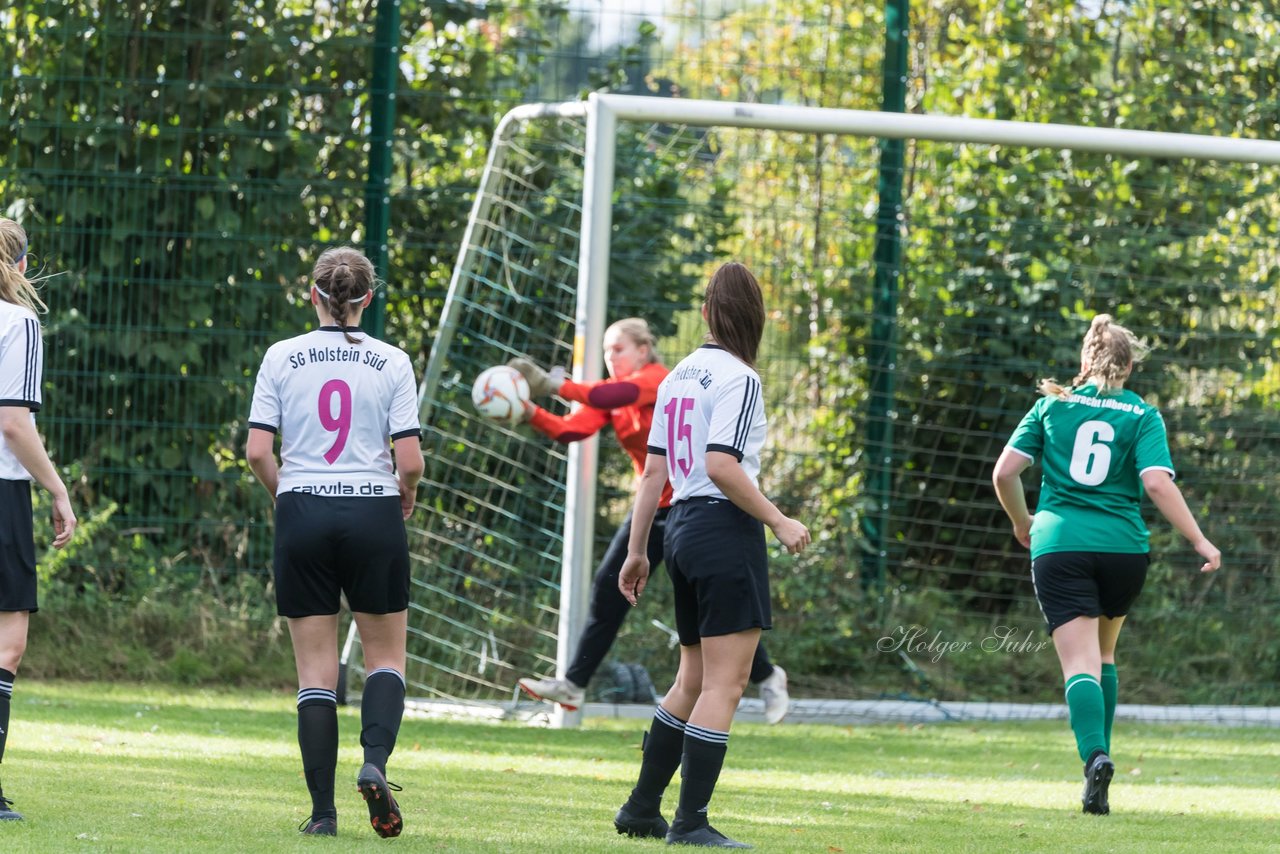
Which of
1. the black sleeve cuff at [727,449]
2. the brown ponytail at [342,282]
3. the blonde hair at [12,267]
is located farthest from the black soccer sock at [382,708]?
the blonde hair at [12,267]

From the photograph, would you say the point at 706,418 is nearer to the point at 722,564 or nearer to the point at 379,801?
the point at 722,564

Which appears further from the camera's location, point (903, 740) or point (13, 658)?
point (903, 740)

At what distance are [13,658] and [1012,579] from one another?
6216mm

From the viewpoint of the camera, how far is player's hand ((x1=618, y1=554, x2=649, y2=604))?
14.7 ft

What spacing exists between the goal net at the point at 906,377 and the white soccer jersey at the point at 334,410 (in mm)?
3761

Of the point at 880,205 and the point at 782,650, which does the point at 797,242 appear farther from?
the point at 782,650

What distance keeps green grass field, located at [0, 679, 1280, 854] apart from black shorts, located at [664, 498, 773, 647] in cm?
68

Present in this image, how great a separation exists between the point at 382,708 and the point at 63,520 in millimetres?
1078

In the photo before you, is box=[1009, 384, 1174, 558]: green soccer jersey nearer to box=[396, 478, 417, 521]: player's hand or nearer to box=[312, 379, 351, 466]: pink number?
box=[396, 478, 417, 521]: player's hand

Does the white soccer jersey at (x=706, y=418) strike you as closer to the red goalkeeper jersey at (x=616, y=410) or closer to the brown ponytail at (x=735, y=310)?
the brown ponytail at (x=735, y=310)

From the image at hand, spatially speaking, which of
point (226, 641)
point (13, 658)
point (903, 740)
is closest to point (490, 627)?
point (226, 641)

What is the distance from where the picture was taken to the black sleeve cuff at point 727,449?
13.5 ft

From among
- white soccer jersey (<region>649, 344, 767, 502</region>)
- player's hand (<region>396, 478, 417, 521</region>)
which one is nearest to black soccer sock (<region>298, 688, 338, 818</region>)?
player's hand (<region>396, 478, 417, 521</region>)

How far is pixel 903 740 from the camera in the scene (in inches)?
291
